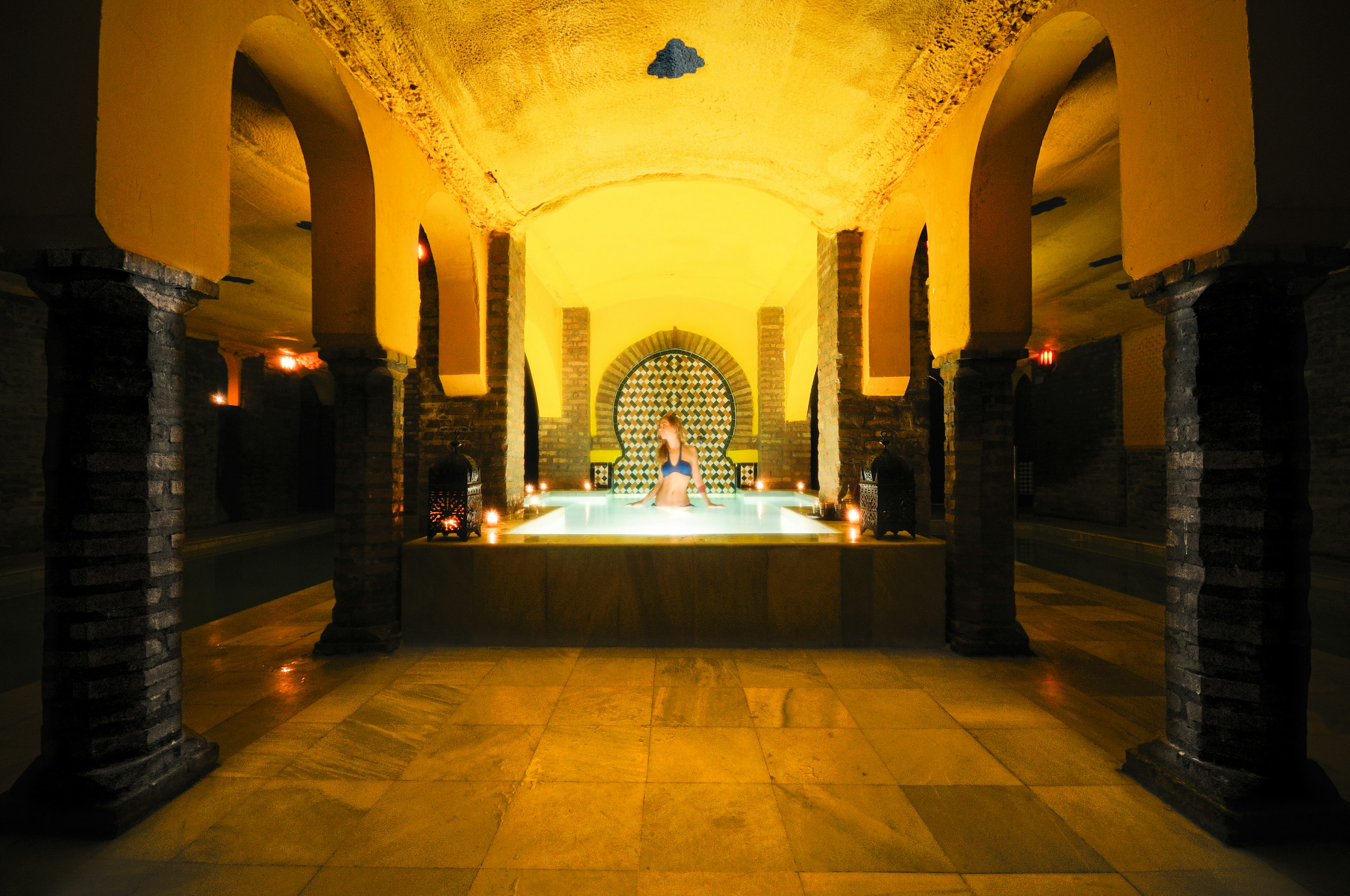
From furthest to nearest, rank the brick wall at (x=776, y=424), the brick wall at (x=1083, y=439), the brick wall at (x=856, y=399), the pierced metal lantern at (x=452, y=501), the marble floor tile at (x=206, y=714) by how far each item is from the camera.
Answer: the brick wall at (x=1083, y=439) → the brick wall at (x=776, y=424) → the brick wall at (x=856, y=399) → the pierced metal lantern at (x=452, y=501) → the marble floor tile at (x=206, y=714)

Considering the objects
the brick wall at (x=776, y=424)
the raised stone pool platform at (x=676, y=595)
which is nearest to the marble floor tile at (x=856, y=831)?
the raised stone pool platform at (x=676, y=595)

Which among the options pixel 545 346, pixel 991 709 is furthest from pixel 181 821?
pixel 545 346

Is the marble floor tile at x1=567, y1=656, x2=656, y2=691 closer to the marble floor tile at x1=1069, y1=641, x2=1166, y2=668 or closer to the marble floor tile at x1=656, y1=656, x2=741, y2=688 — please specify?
the marble floor tile at x1=656, y1=656, x2=741, y2=688

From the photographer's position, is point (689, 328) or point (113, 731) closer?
point (113, 731)

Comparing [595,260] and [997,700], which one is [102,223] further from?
[595,260]

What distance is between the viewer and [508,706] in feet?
9.71

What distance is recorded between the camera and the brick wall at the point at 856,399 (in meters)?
5.17

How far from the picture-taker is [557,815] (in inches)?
80.8

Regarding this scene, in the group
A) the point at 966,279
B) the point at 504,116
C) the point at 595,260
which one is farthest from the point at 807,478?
the point at 504,116

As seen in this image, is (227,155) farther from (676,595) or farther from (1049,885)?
(1049,885)

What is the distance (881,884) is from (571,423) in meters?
8.61

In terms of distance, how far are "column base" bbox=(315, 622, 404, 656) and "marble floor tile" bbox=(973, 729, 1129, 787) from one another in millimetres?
3326

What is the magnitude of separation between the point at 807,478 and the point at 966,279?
19.7ft

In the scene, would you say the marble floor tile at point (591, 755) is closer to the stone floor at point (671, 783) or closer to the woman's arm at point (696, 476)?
the stone floor at point (671, 783)
